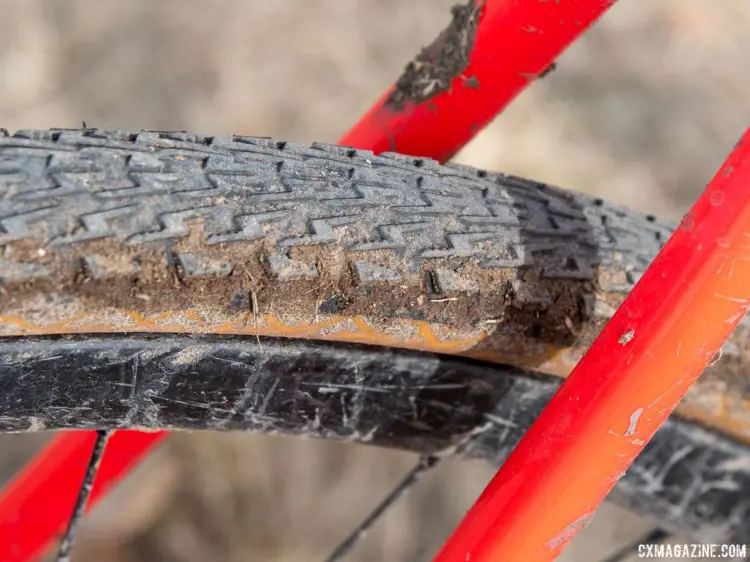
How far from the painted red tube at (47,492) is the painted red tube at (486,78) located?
1.35 ft

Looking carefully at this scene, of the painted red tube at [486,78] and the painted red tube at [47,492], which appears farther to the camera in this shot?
the painted red tube at [47,492]

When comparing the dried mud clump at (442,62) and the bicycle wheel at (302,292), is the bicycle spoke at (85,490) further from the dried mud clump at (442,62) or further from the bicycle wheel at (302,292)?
the dried mud clump at (442,62)

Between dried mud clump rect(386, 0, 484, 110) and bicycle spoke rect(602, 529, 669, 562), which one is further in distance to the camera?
bicycle spoke rect(602, 529, 669, 562)

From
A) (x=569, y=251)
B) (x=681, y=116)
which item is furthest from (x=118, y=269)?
(x=681, y=116)

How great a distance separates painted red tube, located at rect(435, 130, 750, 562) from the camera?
1.58 feet

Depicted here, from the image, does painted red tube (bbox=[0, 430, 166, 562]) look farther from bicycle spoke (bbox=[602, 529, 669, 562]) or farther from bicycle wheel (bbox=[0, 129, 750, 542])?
bicycle spoke (bbox=[602, 529, 669, 562])

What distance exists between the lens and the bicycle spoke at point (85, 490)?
0.62 m

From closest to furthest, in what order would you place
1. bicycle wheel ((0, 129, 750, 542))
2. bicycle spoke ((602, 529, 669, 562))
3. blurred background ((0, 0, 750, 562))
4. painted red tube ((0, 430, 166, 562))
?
bicycle wheel ((0, 129, 750, 542))
painted red tube ((0, 430, 166, 562))
bicycle spoke ((602, 529, 669, 562))
blurred background ((0, 0, 750, 562))

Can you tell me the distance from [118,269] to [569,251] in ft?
1.12

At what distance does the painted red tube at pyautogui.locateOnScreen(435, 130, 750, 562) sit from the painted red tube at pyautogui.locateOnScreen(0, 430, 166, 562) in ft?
1.45

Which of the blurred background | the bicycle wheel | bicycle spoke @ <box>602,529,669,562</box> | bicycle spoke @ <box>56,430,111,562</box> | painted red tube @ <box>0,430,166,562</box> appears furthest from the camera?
the blurred background

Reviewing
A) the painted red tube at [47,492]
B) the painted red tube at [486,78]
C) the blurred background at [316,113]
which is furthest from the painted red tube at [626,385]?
the blurred background at [316,113]

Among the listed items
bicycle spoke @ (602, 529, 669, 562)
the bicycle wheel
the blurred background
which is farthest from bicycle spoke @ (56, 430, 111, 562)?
the blurred background

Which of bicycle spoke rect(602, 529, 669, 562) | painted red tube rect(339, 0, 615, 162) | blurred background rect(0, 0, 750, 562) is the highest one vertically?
blurred background rect(0, 0, 750, 562)
